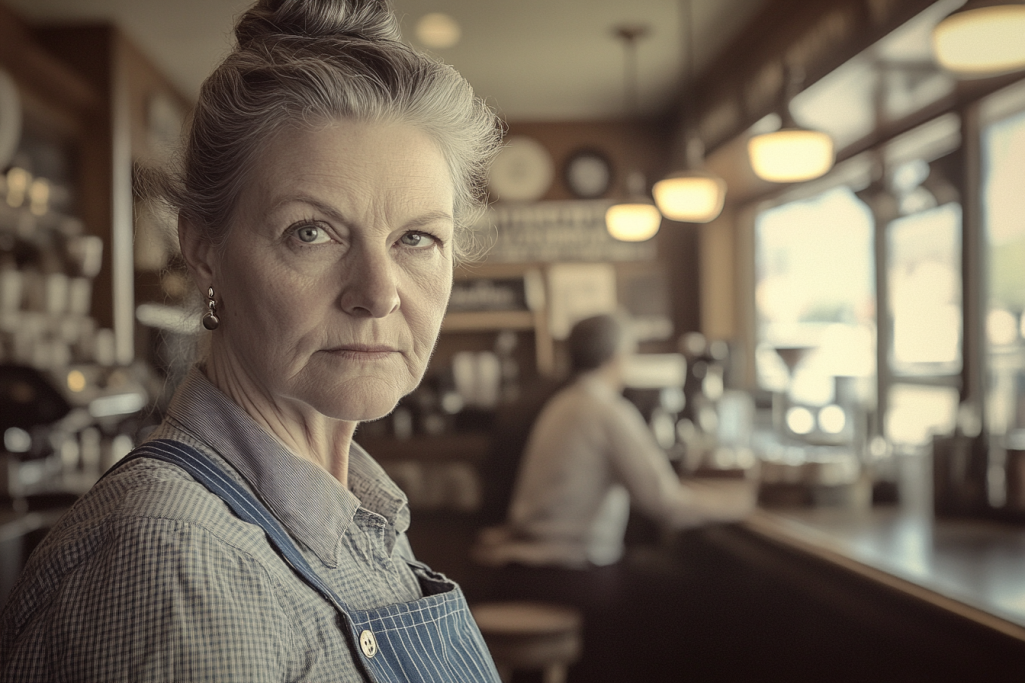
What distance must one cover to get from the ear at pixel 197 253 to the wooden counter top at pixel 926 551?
1.70 metres

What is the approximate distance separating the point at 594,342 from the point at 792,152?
3.26ft

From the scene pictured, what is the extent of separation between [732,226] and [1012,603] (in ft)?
16.2

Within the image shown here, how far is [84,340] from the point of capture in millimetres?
4445

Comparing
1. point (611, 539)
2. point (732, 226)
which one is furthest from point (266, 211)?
point (732, 226)

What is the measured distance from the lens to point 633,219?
472 cm

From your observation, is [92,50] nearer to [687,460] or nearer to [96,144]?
[96,144]

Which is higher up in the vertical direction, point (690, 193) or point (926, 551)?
point (690, 193)

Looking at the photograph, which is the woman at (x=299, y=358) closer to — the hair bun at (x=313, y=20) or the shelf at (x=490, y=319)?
the hair bun at (x=313, y=20)

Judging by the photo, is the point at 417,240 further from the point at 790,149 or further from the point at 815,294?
the point at 815,294

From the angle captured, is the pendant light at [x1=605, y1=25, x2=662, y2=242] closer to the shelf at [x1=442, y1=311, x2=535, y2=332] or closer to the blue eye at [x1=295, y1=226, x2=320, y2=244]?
the shelf at [x1=442, y1=311, x2=535, y2=332]

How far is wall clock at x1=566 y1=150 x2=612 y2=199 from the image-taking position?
6.89 metres

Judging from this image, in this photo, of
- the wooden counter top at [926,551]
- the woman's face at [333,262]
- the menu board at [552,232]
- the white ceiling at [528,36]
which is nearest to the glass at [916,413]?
the wooden counter top at [926,551]

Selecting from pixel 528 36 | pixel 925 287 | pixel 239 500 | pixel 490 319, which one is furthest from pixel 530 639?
pixel 490 319

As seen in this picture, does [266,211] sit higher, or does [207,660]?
[266,211]
